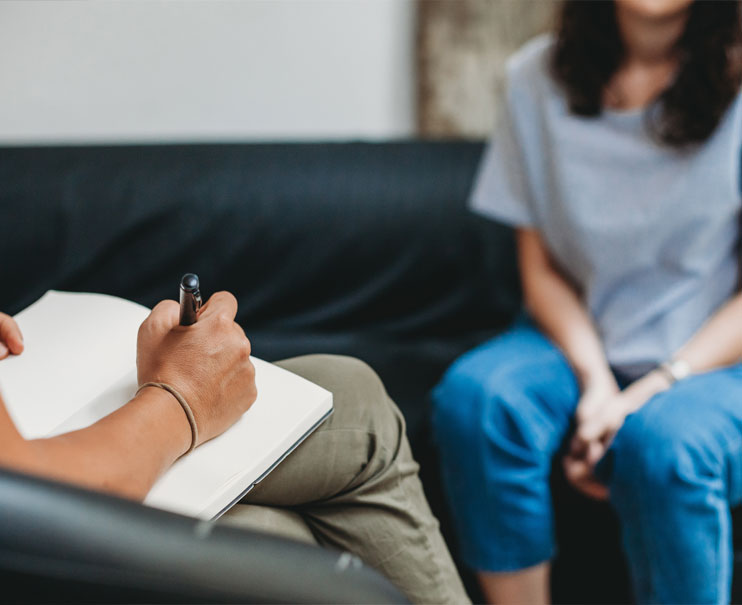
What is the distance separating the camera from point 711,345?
35.0 inches

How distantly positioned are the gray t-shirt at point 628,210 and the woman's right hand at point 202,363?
546 mm

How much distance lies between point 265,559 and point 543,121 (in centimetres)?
80

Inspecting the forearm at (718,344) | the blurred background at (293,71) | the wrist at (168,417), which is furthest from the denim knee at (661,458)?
the blurred background at (293,71)

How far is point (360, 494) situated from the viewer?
608 millimetres

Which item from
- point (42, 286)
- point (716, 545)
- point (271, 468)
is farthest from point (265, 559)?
point (716, 545)

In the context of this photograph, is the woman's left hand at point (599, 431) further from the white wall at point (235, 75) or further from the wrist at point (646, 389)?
the white wall at point (235, 75)

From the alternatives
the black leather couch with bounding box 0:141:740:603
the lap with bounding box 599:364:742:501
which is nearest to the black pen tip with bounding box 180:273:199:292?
the black leather couch with bounding box 0:141:740:603

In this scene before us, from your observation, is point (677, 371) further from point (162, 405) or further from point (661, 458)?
point (162, 405)

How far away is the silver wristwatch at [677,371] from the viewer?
888mm

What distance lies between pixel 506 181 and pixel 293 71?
0.65m

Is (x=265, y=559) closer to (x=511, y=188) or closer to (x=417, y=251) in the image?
(x=511, y=188)

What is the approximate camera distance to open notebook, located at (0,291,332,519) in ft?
1.70

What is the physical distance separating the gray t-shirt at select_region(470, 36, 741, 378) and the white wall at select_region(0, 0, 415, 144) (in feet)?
1.88

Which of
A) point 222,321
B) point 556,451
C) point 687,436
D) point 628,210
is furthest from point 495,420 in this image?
point 222,321
